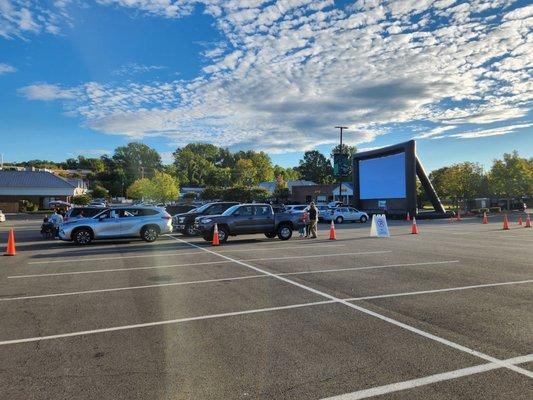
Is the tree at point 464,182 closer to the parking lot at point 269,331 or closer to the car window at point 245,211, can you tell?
the car window at point 245,211

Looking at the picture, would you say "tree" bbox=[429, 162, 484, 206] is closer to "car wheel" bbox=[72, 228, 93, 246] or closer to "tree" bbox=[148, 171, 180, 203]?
"tree" bbox=[148, 171, 180, 203]

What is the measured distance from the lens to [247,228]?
1942cm

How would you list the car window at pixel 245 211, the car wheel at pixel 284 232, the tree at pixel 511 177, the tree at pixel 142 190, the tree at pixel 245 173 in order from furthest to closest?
the tree at pixel 245 173
the tree at pixel 142 190
the tree at pixel 511 177
the car wheel at pixel 284 232
the car window at pixel 245 211

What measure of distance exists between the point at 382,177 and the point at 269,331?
44.1m

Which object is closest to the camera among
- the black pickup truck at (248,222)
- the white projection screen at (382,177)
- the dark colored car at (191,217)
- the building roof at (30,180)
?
the black pickup truck at (248,222)

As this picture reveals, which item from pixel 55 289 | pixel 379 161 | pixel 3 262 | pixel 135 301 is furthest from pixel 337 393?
pixel 379 161

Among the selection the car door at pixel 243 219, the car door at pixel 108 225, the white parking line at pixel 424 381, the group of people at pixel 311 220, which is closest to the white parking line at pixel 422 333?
the white parking line at pixel 424 381

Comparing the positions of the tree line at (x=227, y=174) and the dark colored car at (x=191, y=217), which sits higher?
the tree line at (x=227, y=174)

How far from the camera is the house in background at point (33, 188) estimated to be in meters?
71.6

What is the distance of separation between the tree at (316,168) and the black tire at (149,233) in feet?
423

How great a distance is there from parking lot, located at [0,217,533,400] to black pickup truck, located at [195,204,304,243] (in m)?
6.90

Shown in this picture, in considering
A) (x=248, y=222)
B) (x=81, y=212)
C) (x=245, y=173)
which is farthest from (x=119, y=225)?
(x=245, y=173)

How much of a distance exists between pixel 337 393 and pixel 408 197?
134 ft

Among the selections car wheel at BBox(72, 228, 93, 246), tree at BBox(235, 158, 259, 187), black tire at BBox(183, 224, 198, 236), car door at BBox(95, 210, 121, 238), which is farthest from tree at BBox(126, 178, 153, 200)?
car wheel at BBox(72, 228, 93, 246)
